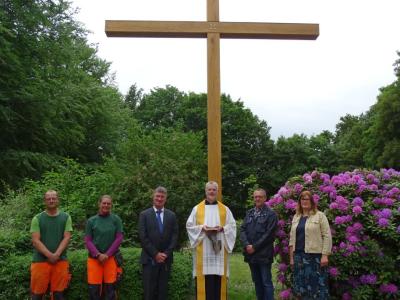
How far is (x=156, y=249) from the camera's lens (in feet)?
21.8

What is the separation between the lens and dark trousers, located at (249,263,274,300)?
6801mm

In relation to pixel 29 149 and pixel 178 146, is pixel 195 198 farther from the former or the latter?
pixel 29 149

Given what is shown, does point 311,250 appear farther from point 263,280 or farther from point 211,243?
point 211,243

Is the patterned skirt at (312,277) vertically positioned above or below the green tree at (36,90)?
below

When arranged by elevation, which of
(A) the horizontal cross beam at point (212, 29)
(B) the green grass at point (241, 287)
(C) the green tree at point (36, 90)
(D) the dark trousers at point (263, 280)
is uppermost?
(C) the green tree at point (36, 90)

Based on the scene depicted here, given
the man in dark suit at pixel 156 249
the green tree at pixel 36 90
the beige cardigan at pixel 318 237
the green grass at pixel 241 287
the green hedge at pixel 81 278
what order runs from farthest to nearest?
the green tree at pixel 36 90 → the green grass at pixel 241 287 → the green hedge at pixel 81 278 → the man in dark suit at pixel 156 249 → the beige cardigan at pixel 318 237

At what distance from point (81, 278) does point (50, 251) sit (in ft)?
3.24

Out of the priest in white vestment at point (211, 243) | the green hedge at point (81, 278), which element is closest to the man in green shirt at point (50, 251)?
the green hedge at point (81, 278)

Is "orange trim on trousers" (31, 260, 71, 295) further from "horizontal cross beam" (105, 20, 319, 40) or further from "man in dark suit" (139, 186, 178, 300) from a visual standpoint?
"horizontal cross beam" (105, 20, 319, 40)

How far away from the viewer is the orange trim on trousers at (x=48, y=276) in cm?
651

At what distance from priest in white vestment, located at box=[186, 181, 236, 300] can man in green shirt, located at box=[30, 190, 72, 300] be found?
1.64m

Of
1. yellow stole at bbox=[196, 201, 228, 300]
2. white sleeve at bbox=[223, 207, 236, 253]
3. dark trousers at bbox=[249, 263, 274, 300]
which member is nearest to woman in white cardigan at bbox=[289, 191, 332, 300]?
dark trousers at bbox=[249, 263, 274, 300]

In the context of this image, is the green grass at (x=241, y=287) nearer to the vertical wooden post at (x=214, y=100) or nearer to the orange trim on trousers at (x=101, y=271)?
the orange trim on trousers at (x=101, y=271)

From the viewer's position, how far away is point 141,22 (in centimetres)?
700
